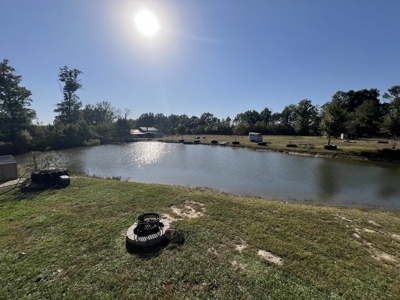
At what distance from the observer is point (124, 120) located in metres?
66.0

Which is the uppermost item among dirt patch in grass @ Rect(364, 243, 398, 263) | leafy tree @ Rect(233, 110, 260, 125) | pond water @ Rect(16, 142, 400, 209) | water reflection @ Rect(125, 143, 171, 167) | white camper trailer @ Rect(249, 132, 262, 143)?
leafy tree @ Rect(233, 110, 260, 125)

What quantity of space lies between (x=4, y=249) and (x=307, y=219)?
9548 millimetres

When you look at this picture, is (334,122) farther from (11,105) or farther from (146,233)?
(11,105)

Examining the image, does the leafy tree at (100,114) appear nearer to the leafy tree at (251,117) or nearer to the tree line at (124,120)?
the tree line at (124,120)

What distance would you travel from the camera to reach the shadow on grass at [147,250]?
485 centimetres

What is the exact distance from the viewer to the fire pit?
520 cm

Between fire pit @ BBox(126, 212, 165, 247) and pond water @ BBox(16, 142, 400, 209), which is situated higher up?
fire pit @ BBox(126, 212, 165, 247)

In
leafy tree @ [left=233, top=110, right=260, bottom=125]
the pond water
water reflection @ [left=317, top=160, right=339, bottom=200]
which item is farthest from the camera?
leafy tree @ [left=233, top=110, right=260, bottom=125]

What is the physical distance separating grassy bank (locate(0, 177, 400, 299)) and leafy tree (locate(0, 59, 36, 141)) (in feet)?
123

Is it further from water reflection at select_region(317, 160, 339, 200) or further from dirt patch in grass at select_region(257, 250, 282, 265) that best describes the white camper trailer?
dirt patch in grass at select_region(257, 250, 282, 265)

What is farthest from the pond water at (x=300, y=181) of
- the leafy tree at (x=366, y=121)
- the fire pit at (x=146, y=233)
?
the leafy tree at (x=366, y=121)

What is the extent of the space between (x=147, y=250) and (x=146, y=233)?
0.52 meters

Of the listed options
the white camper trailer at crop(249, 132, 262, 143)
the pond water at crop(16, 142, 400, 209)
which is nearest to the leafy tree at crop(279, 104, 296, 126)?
the white camper trailer at crop(249, 132, 262, 143)

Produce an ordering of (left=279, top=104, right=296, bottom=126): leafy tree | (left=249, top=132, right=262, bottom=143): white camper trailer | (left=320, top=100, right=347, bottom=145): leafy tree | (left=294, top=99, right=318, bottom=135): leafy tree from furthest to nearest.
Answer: (left=279, top=104, right=296, bottom=126): leafy tree, (left=294, top=99, right=318, bottom=135): leafy tree, (left=249, top=132, right=262, bottom=143): white camper trailer, (left=320, top=100, right=347, bottom=145): leafy tree
